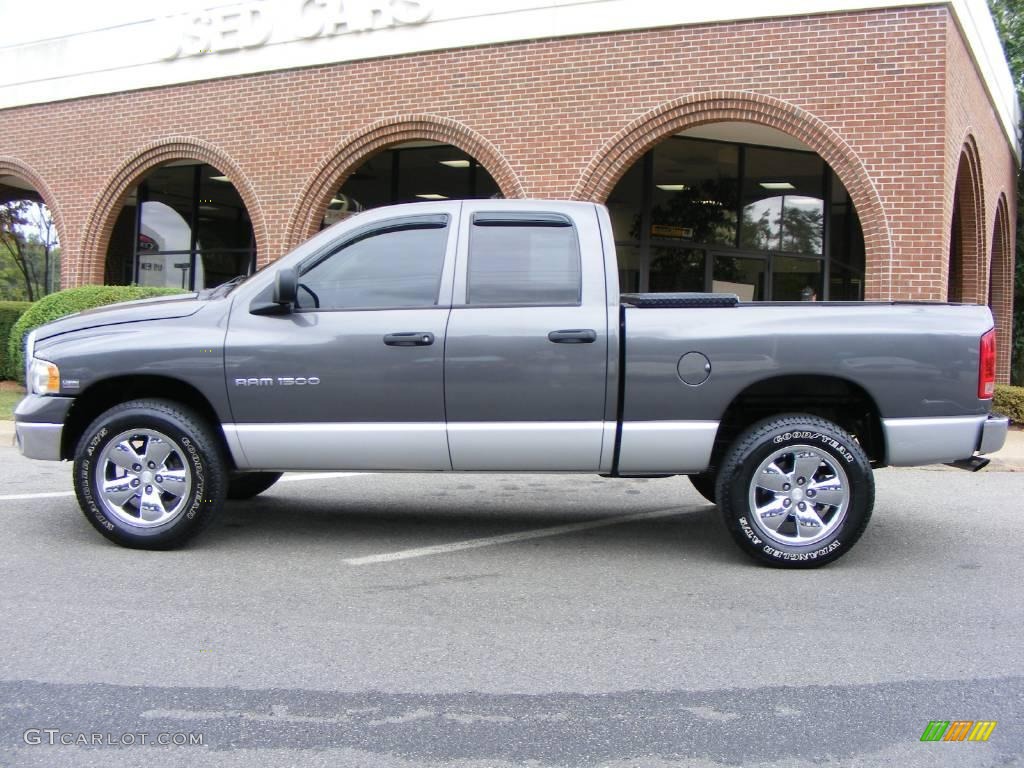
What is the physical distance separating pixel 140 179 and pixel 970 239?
14.6 metres

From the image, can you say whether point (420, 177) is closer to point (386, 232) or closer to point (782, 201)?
point (782, 201)

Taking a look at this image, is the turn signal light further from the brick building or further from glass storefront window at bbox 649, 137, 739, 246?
glass storefront window at bbox 649, 137, 739, 246

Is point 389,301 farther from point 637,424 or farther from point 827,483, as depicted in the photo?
point 827,483

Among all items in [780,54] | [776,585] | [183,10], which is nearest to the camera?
[776,585]

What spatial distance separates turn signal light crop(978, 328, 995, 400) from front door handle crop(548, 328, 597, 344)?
2.22 meters

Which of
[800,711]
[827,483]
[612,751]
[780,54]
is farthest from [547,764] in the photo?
[780,54]

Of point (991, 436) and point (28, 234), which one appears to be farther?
point (28, 234)

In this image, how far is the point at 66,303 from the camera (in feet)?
44.8

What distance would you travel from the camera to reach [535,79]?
13.2 meters

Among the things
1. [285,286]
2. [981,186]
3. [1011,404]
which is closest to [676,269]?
[981,186]

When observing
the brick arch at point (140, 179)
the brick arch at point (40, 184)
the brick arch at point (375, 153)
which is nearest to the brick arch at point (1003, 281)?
the brick arch at point (375, 153)

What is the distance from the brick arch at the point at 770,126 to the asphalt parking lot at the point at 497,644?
5800 mm

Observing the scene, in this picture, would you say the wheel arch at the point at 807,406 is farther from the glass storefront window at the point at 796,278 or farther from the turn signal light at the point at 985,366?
the glass storefront window at the point at 796,278

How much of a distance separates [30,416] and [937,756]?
5027mm
